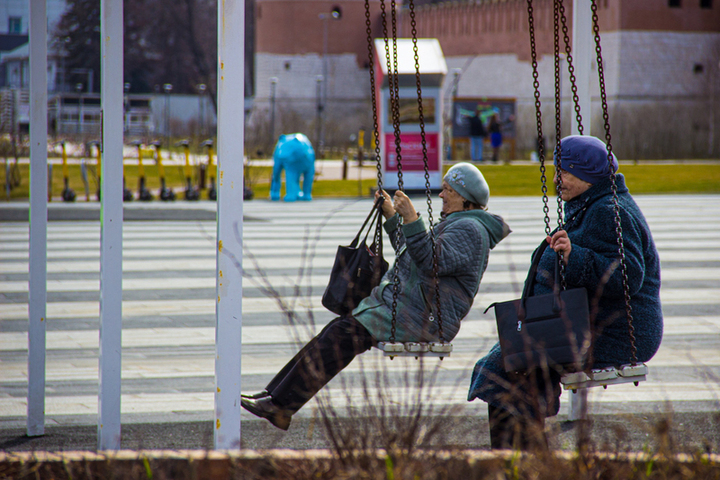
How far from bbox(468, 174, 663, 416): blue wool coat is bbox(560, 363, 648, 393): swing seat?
5 cm

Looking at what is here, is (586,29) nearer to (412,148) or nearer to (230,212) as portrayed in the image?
(230,212)

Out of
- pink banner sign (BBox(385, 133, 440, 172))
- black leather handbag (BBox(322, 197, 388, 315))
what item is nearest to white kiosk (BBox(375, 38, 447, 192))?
pink banner sign (BBox(385, 133, 440, 172))

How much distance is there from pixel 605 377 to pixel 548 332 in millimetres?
275

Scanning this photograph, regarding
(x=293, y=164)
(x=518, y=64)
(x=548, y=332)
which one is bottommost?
(x=548, y=332)

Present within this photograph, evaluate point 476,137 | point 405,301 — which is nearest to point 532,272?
point 405,301

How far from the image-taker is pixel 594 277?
3.17 metres

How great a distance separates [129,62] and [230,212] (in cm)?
7678

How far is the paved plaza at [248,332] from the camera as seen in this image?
14.6 ft

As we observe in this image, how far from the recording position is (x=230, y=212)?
3.15m

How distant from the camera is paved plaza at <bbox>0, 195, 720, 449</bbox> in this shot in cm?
445

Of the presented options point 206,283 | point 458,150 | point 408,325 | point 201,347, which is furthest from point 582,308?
point 458,150

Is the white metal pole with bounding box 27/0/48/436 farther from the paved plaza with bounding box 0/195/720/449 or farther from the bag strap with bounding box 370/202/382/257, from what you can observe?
the bag strap with bounding box 370/202/382/257

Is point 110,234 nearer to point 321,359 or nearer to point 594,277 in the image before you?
point 321,359

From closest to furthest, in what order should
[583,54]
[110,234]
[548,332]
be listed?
[548,332] < [110,234] < [583,54]
